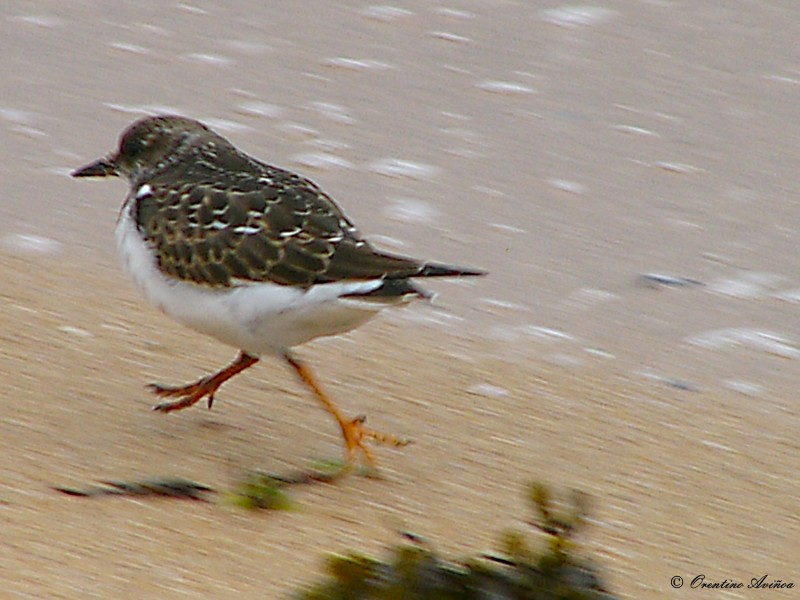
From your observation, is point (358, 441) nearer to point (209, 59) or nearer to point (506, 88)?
point (506, 88)

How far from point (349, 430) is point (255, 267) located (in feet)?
1.45

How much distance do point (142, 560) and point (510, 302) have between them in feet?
6.25

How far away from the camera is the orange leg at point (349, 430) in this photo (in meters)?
3.87

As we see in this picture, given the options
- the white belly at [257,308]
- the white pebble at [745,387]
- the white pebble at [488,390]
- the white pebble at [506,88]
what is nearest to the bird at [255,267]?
the white belly at [257,308]

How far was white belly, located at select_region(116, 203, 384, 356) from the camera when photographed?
3.69 meters

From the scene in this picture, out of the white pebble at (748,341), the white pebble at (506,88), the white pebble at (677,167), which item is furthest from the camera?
the white pebble at (506,88)

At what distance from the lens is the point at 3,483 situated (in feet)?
11.4

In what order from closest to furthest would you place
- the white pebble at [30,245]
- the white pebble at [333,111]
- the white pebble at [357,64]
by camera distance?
the white pebble at [30,245]
the white pebble at [333,111]
the white pebble at [357,64]

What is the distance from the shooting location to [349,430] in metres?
3.90

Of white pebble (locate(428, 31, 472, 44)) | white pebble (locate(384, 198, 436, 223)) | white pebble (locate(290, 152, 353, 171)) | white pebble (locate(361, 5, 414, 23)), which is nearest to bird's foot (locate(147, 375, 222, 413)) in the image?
white pebble (locate(384, 198, 436, 223))

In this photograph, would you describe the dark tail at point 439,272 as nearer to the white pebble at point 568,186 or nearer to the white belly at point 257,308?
the white belly at point 257,308

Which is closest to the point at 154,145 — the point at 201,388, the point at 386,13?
the point at 201,388

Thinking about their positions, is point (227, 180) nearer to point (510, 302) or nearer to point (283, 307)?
point (283, 307)

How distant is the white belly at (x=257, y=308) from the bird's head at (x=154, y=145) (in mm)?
345
